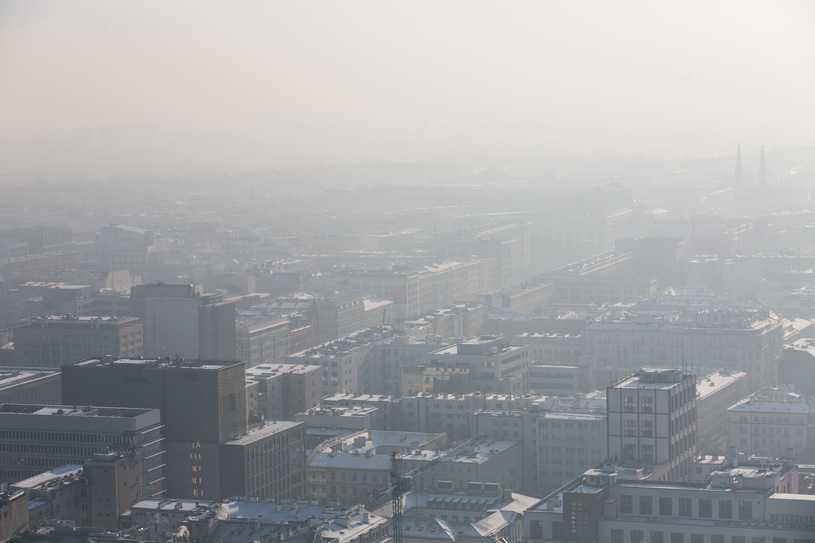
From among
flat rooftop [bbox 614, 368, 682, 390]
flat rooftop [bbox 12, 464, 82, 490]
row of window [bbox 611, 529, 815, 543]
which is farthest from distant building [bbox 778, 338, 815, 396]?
flat rooftop [bbox 12, 464, 82, 490]

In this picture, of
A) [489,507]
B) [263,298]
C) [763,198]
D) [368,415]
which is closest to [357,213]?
[763,198]

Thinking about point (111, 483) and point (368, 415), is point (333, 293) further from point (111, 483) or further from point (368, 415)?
point (111, 483)

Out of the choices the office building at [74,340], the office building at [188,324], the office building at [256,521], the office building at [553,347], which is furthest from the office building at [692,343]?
A: the office building at [256,521]

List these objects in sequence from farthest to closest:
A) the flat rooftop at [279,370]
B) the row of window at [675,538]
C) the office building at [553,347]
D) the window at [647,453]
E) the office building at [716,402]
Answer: the office building at [553,347], the flat rooftop at [279,370], the office building at [716,402], the window at [647,453], the row of window at [675,538]

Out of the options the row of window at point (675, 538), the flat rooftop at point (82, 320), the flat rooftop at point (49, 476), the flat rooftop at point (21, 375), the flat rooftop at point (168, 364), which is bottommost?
the row of window at point (675, 538)

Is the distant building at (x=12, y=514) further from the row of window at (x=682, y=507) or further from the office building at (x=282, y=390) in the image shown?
the office building at (x=282, y=390)
